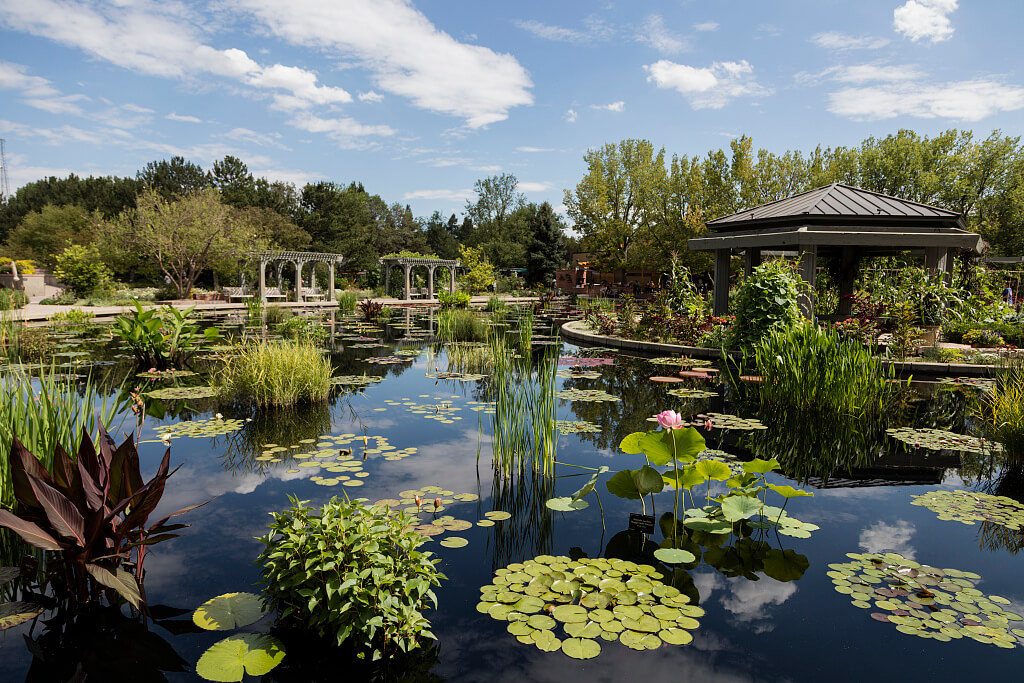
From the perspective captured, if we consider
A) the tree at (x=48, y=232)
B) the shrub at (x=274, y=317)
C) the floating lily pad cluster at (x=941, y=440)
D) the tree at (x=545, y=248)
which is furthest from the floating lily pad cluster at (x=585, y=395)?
the tree at (x=48, y=232)

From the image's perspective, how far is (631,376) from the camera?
25.9ft

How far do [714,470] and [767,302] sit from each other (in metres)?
5.68

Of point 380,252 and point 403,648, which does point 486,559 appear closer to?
point 403,648

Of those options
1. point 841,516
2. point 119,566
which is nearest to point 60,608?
point 119,566

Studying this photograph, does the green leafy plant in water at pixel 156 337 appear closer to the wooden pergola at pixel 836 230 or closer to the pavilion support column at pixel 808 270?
the wooden pergola at pixel 836 230

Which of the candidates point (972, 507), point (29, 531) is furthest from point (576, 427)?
point (29, 531)

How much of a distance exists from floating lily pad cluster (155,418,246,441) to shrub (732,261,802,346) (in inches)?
258

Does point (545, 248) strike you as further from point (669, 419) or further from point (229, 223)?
point (669, 419)

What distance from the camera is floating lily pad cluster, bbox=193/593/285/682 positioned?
1980 mm

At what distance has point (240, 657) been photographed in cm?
204

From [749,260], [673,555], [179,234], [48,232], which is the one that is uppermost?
[48,232]

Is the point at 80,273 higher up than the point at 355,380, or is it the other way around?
the point at 80,273

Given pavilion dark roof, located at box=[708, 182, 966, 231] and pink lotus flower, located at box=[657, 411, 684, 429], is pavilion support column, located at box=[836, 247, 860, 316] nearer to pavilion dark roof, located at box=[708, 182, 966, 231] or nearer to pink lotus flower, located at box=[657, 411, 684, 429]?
pavilion dark roof, located at box=[708, 182, 966, 231]

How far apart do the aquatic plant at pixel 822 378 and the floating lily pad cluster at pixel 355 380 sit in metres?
4.81
